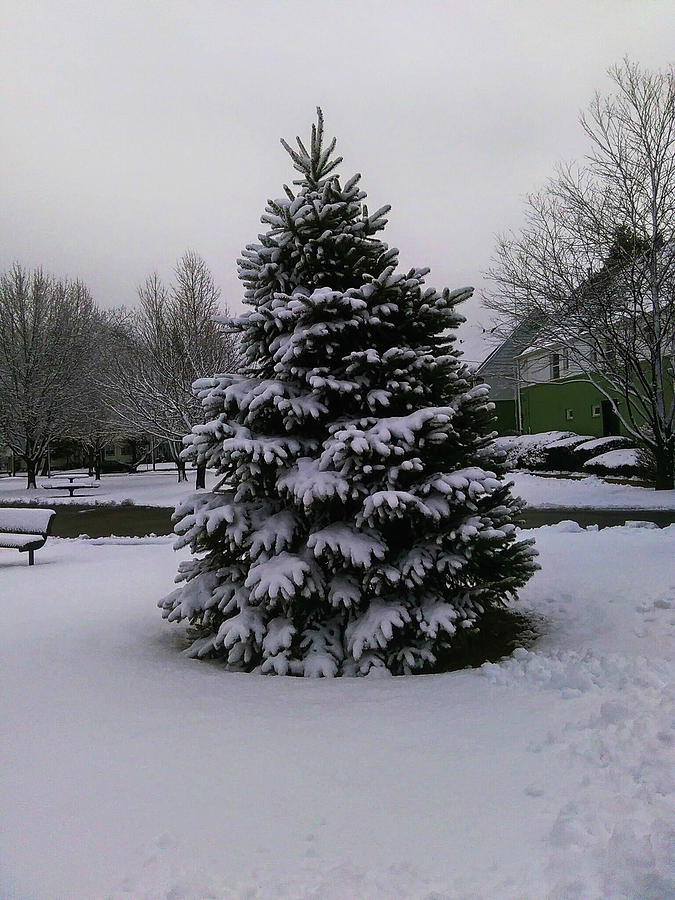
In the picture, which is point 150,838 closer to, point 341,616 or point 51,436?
point 341,616

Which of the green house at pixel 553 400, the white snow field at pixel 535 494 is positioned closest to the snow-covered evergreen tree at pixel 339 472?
the white snow field at pixel 535 494

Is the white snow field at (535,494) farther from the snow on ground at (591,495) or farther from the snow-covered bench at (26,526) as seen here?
the snow-covered bench at (26,526)

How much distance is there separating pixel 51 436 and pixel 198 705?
29.9 meters

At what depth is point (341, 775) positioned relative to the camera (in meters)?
3.35

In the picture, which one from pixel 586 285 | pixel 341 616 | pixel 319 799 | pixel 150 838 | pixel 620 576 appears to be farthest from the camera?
pixel 586 285

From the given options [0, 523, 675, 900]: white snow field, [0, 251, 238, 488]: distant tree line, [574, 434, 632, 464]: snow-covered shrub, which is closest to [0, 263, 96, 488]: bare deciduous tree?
[0, 251, 238, 488]: distant tree line

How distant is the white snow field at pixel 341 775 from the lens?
255 centimetres

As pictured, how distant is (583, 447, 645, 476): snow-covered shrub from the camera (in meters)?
22.4

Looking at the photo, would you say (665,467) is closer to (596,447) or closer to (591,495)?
(591,495)

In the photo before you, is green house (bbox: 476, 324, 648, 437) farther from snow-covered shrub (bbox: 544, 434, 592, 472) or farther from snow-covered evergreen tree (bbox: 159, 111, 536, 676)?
snow-covered evergreen tree (bbox: 159, 111, 536, 676)

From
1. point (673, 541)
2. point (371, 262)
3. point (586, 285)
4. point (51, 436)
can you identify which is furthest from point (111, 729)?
point (51, 436)

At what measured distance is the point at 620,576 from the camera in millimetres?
7082

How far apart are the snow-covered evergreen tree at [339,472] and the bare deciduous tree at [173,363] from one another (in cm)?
1879

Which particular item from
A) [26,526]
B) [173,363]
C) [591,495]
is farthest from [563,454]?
[26,526]
